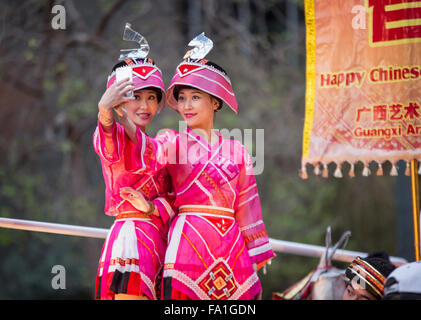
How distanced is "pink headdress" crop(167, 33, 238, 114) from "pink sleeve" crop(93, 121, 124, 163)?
1.60 feet

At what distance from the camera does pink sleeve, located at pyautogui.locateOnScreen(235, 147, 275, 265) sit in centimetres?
289

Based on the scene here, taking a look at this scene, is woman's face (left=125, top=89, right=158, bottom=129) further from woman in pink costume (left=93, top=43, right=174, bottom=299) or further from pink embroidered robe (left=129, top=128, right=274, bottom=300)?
pink embroidered robe (left=129, top=128, right=274, bottom=300)

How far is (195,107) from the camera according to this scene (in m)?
2.91

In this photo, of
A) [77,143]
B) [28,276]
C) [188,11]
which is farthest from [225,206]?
[188,11]

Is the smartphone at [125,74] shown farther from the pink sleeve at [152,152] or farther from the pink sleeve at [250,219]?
the pink sleeve at [250,219]

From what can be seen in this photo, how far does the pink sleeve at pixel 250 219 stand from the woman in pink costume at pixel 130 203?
38cm

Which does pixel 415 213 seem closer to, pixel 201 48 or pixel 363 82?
pixel 363 82

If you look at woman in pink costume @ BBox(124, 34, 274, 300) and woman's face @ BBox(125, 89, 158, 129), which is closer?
woman in pink costume @ BBox(124, 34, 274, 300)

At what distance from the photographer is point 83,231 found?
11.0ft

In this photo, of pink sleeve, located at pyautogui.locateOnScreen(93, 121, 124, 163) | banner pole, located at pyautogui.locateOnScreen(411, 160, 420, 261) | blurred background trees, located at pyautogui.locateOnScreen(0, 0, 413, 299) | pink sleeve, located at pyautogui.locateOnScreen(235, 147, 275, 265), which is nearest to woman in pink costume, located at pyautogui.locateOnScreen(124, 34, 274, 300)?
pink sleeve, located at pyautogui.locateOnScreen(235, 147, 275, 265)

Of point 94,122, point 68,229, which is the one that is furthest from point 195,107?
point 94,122

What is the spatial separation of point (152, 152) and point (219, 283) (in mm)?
718

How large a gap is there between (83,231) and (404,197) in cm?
348

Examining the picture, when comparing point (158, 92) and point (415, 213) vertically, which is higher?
point (158, 92)
